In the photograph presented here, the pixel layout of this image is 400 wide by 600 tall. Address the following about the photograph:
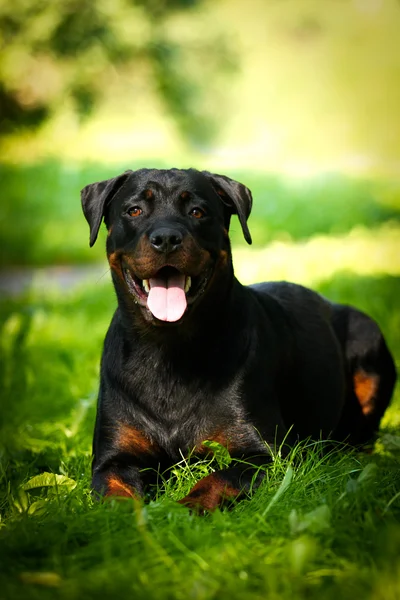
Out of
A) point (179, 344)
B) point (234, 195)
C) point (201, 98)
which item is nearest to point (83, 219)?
point (201, 98)

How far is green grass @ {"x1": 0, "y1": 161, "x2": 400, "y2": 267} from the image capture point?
1339 centimetres

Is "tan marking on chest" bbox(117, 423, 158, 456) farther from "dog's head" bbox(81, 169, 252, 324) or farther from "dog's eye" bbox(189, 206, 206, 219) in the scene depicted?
"dog's eye" bbox(189, 206, 206, 219)

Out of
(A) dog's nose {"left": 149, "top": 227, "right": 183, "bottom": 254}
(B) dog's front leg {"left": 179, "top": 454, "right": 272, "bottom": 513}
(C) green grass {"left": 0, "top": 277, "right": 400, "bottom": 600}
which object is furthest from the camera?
(A) dog's nose {"left": 149, "top": 227, "right": 183, "bottom": 254}

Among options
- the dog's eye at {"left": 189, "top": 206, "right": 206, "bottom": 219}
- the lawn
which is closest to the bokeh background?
the lawn

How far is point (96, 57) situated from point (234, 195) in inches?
477

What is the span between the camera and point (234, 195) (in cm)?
433

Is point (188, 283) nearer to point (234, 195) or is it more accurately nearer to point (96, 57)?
point (234, 195)

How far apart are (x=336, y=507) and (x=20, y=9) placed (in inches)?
536

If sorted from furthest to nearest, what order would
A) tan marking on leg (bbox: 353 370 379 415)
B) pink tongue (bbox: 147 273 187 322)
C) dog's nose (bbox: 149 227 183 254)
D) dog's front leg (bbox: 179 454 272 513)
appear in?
tan marking on leg (bbox: 353 370 379 415)
pink tongue (bbox: 147 273 187 322)
dog's nose (bbox: 149 227 183 254)
dog's front leg (bbox: 179 454 272 513)

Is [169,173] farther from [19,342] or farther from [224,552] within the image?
[19,342]

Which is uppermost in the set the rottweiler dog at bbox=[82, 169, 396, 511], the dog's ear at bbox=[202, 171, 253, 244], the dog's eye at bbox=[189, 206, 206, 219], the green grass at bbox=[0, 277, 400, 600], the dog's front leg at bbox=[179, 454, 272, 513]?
the dog's ear at bbox=[202, 171, 253, 244]

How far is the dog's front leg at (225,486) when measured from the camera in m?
3.54

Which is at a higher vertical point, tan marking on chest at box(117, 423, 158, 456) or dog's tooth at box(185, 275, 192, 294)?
dog's tooth at box(185, 275, 192, 294)

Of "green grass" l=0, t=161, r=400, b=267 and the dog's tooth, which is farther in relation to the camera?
"green grass" l=0, t=161, r=400, b=267
